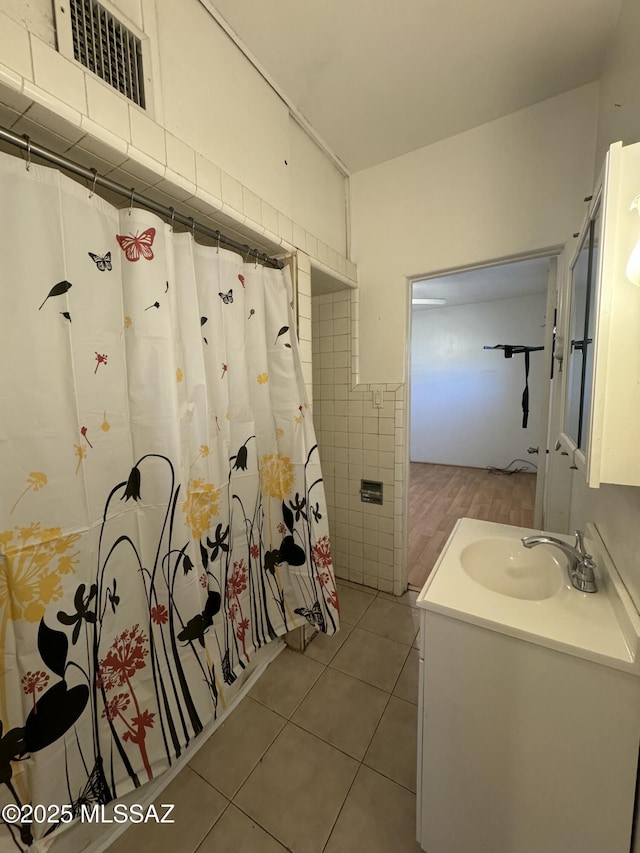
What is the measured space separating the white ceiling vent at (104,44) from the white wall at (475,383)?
3880 mm

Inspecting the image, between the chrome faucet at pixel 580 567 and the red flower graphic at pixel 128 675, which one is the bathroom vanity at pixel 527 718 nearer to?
the chrome faucet at pixel 580 567

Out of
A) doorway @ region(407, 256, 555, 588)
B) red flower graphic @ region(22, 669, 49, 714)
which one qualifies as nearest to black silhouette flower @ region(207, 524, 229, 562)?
red flower graphic @ region(22, 669, 49, 714)

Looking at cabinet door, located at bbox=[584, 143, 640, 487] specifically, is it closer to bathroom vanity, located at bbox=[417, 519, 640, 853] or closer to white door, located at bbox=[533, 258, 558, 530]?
bathroom vanity, located at bbox=[417, 519, 640, 853]

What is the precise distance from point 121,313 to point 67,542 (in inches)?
24.9

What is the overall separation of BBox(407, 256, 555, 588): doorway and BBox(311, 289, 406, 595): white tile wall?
1.45 meters

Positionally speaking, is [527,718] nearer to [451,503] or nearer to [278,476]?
[278,476]

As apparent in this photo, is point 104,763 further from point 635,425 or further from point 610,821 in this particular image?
point 635,425

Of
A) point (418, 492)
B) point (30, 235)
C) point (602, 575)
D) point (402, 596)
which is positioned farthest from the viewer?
point (418, 492)

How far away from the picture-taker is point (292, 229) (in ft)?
4.86

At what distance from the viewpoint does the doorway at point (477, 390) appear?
3.77 m

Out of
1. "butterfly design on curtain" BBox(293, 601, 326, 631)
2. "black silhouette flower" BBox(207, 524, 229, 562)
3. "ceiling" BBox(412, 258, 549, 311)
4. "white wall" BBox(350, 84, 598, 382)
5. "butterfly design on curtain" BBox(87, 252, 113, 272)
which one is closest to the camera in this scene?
"butterfly design on curtain" BBox(87, 252, 113, 272)

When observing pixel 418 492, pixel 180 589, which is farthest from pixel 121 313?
pixel 418 492

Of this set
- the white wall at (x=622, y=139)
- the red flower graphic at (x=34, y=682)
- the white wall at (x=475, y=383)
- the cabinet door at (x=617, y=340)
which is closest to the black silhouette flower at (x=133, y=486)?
the red flower graphic at (x=34, y=682)

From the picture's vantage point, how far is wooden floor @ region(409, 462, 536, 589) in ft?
8.47
